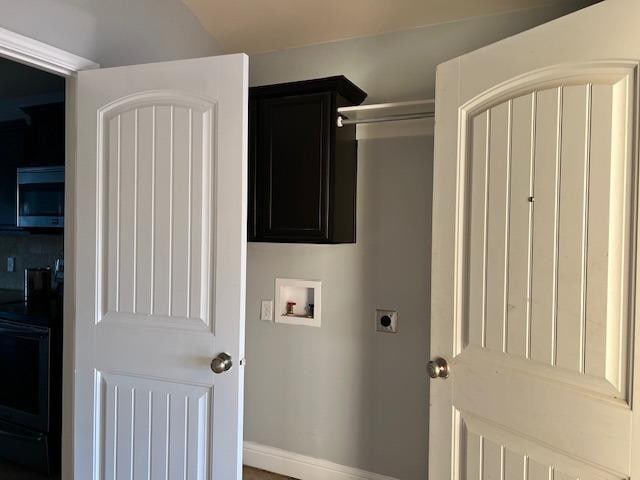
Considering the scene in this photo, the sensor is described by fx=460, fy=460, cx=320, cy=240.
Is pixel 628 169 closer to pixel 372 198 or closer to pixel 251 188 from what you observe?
pixel 372 198

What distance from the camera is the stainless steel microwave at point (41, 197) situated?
3004mm

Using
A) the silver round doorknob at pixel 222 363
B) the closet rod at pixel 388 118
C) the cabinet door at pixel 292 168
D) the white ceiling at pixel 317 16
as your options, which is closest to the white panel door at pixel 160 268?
the silver round doorknob at pixel 222 363

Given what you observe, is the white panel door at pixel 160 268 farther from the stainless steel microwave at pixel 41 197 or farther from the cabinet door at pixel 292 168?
the stainless steel microwave at pixel 41 197

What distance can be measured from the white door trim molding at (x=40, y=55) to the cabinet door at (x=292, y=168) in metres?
0.81

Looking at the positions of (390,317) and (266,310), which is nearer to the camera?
(390,317)

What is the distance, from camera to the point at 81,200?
1.88 meters

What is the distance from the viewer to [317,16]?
228 centimetres

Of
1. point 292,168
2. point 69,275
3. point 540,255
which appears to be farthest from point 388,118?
point 69,275

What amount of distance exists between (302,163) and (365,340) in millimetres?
960

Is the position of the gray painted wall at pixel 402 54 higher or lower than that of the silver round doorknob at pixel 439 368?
higher

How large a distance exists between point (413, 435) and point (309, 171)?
4.59 ft

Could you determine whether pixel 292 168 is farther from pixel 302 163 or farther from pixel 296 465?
pixel 296 465

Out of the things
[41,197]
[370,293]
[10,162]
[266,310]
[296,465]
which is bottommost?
[296,465]

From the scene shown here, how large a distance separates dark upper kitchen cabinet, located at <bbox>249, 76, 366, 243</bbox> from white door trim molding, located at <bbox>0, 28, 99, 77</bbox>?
78 cm
